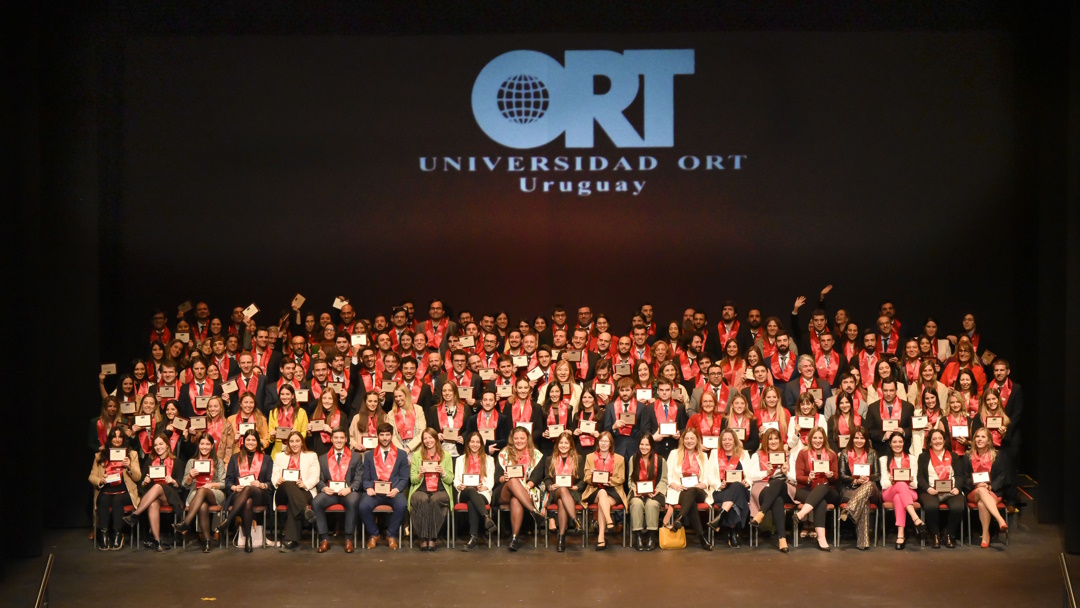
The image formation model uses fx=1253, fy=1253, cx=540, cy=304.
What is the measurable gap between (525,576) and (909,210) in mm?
6622

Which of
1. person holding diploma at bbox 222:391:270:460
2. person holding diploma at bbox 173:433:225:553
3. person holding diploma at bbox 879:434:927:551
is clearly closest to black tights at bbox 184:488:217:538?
person holding diploma at bbox 173:433:225:553

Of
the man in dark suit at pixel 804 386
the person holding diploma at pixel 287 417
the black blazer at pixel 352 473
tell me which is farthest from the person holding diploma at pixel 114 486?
the man in dark suit at pixel 804 386

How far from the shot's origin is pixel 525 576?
9133 millimetres

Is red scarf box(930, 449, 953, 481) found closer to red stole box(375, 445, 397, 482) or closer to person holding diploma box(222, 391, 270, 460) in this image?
red stole box(375, 445, 397, 482)

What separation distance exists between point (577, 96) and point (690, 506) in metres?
5.36

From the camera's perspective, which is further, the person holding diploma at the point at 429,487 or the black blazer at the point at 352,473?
the black blazer at the point at 352,473

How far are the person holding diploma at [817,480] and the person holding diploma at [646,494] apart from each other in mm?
1080

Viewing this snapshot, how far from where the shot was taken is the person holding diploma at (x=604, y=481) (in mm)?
9891

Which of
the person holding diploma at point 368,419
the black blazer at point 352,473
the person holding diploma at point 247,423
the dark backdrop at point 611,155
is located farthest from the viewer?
the dark backdrop at point 611,155

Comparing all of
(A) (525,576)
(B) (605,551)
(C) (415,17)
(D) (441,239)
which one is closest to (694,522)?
(B) (605,551)

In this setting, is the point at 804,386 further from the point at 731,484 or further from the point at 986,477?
the point at 986,477

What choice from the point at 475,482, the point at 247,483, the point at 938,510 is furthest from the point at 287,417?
the point at 938,510

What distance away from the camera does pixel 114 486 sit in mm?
10109

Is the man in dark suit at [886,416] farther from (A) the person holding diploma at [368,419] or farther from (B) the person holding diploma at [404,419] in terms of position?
(A) the person holding diploma at [368,419]
